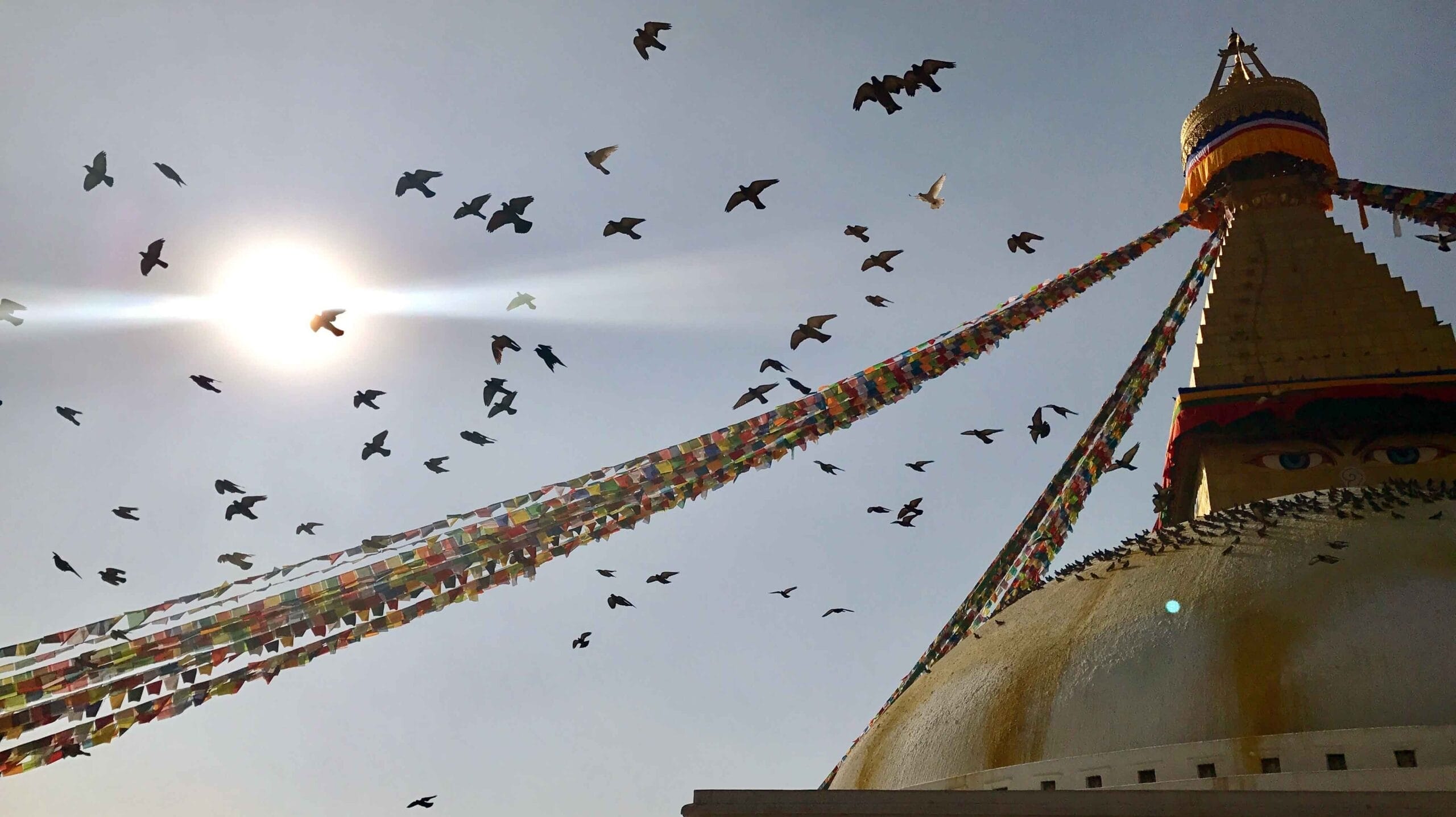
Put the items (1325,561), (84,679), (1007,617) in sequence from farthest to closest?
1. (1007,617)
2. (1325,561)
3. (84,679)

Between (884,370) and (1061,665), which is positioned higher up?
(884,370)

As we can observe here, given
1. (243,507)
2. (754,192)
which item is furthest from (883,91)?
(243,507)

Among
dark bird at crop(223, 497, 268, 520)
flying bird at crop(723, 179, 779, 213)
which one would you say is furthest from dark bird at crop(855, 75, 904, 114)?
dark bird at crop(223, 497, 268, 520)

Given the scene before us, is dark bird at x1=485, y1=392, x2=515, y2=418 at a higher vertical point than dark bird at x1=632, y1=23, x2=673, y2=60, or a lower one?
lower

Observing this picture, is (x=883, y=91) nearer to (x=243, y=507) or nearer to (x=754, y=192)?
(x=754, y=192)

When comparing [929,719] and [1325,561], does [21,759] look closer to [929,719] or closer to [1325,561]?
[929,719]

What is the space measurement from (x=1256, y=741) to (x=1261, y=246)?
837 cm

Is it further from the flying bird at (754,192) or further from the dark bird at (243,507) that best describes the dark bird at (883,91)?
the dark bird at (243,507)

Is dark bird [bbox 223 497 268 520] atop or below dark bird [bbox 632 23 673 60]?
below

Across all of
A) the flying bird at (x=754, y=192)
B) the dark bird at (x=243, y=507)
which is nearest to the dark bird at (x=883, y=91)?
the flying bird at (x=754, y=192)

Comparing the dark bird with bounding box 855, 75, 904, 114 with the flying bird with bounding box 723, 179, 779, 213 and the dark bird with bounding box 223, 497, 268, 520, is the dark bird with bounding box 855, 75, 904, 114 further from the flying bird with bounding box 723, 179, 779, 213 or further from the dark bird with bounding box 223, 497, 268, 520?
the dark bird with bounding box 223, 497, 268, 520

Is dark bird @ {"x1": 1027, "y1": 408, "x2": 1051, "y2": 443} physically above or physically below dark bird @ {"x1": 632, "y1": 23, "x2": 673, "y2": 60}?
below

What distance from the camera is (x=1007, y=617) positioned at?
10492 millimetres

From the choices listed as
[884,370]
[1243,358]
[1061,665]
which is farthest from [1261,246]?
[1061,665]
